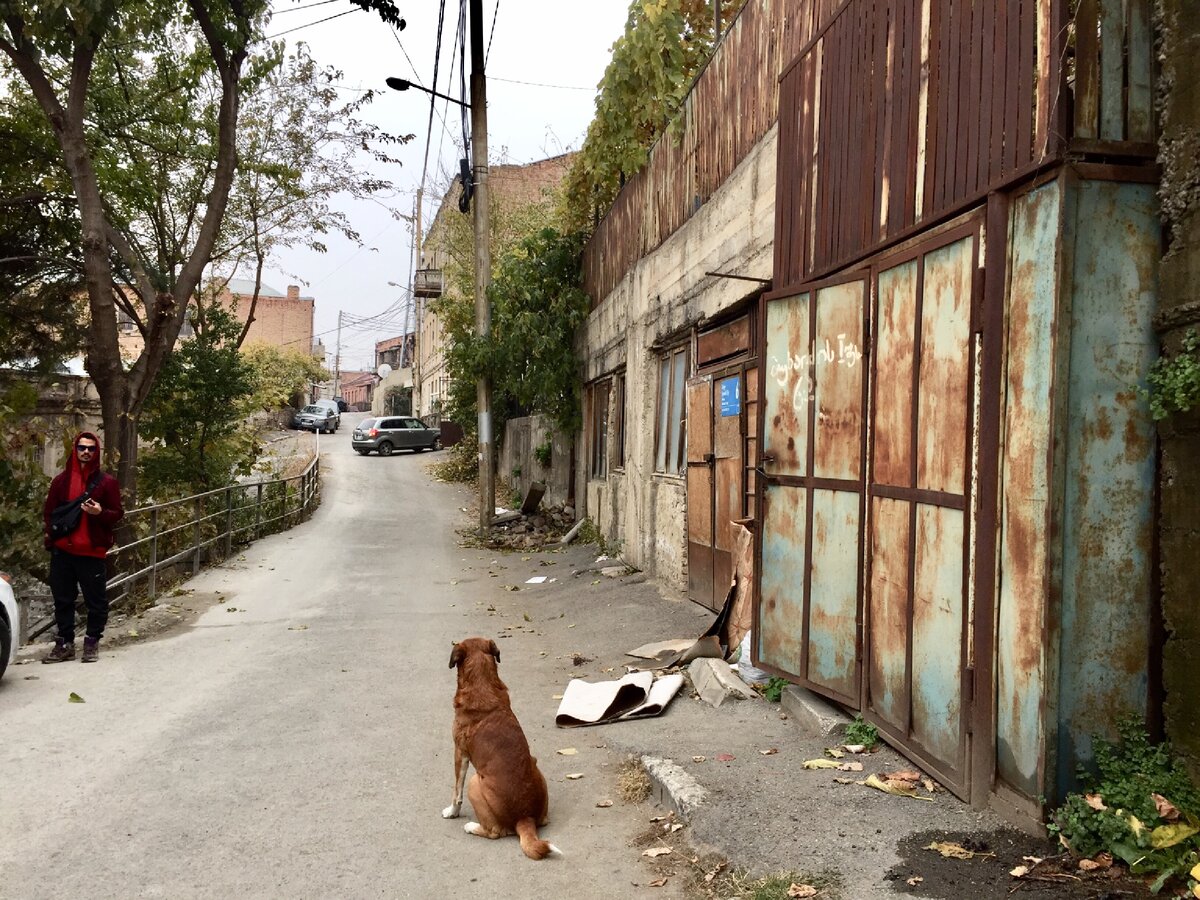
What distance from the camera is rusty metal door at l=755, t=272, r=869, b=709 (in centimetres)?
490

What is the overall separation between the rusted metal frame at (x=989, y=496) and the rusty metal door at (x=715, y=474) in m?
3.84

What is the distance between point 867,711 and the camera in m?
4.76

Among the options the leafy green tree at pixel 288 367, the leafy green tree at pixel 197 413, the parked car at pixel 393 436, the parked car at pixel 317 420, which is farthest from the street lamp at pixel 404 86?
the parked car at pixel 317 420

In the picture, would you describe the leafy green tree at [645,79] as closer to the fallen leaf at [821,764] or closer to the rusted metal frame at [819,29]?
the rusted metal frame at [819,29]

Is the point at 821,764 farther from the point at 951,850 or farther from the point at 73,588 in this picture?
the point at 73,588

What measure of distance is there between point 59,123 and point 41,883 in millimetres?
10475

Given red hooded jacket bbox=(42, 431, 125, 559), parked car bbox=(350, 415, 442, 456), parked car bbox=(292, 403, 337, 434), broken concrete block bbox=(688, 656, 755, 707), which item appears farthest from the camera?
parked car bbox=(292, 403, 337, 434)

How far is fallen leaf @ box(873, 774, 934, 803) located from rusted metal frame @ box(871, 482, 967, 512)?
127cm

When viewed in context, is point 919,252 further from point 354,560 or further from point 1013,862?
point 354,560

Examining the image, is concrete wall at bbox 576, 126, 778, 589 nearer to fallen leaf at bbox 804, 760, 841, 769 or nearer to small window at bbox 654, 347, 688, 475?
small window at bbox 654, 347, 688, 475

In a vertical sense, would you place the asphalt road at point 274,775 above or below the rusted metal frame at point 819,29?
below

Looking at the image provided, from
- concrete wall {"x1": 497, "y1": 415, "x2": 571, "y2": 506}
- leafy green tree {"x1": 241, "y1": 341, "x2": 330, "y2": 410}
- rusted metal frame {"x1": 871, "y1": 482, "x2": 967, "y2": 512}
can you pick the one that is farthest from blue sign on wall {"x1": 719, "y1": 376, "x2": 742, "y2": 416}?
leafy green tree {"x1": 241, "y1": 341, "x2": 330, "y2": 410}

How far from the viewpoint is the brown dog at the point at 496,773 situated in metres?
4.05

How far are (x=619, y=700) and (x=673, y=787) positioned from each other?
1.68 metres
